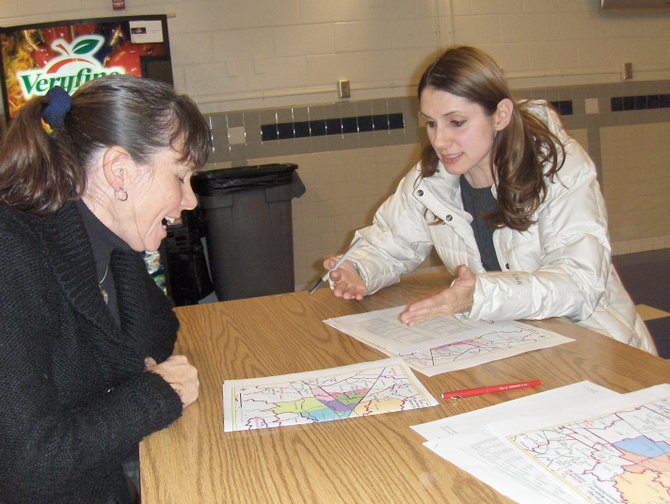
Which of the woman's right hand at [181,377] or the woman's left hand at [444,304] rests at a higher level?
the woman's left hand at [444,304]

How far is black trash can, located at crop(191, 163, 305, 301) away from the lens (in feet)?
13.4

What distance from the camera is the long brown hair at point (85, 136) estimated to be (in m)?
1.16

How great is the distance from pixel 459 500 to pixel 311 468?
21 centimetres

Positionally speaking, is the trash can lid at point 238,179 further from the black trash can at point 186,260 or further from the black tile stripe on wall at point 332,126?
the black tile stripe on wall at point 332,126

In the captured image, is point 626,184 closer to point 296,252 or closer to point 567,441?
point 296,252

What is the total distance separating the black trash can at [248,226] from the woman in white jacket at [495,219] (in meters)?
2.09

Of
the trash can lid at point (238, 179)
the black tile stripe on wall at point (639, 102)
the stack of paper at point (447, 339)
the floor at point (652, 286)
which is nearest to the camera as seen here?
the stack of paper at point (447, 339)

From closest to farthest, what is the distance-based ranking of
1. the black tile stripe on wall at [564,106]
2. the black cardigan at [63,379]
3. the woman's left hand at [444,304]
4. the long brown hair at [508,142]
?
the black cardigan at [63,379], the woman's left hand at [444,304], the long brown hair at [508,142], the black tile stripe on wall at [564,106]

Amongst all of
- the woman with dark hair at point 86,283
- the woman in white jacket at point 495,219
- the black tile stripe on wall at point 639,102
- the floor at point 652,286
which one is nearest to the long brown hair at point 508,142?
the woman in white jacket at point 495,219

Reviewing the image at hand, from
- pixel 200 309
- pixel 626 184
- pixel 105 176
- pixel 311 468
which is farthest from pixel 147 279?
pixel 626 184

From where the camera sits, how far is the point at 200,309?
1.81 m

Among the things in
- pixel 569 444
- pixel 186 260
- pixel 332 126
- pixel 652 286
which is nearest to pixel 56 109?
pixel 569 444

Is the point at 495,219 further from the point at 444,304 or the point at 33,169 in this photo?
the point at 33,169

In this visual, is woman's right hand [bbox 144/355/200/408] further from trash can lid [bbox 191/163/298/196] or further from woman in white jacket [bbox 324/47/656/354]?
trash can lid [bbox 191/163/298/196]
